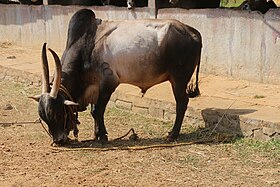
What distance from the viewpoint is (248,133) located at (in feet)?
22.7

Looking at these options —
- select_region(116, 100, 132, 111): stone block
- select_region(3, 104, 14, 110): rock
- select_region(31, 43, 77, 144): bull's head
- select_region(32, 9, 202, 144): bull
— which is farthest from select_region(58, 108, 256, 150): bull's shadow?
select_region(3, 104, 14, 110): rock

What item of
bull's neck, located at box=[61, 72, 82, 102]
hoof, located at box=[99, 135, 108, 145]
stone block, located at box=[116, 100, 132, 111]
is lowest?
stone block, located at box=[116, 100, 132, 111]

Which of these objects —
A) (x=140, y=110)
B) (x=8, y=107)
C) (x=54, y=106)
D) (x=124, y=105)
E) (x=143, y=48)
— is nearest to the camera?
(x=54, y=106)

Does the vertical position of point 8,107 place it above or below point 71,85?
below

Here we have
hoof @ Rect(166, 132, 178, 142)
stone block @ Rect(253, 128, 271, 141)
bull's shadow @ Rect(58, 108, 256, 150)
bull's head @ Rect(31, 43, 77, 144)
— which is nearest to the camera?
bull's head @ Rect(31, 43, 77, 144)

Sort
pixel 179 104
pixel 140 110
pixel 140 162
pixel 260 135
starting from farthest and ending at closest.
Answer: pixel 140 110, pixel 179 104, pixel 260 135, pixel 140 162

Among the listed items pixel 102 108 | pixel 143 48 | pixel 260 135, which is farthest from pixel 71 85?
pixel 260 135

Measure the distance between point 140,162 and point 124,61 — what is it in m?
1.43

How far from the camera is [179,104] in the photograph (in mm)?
7168

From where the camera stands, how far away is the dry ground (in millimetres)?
5707

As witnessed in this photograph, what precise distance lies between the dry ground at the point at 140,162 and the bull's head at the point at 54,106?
0.27m

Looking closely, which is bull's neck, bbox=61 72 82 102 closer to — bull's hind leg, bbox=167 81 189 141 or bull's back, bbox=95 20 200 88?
bull's back, bbox=95 20 200 88

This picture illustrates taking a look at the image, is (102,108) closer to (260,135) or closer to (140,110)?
(140,110)

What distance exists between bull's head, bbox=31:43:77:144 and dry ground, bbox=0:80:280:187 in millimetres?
267
